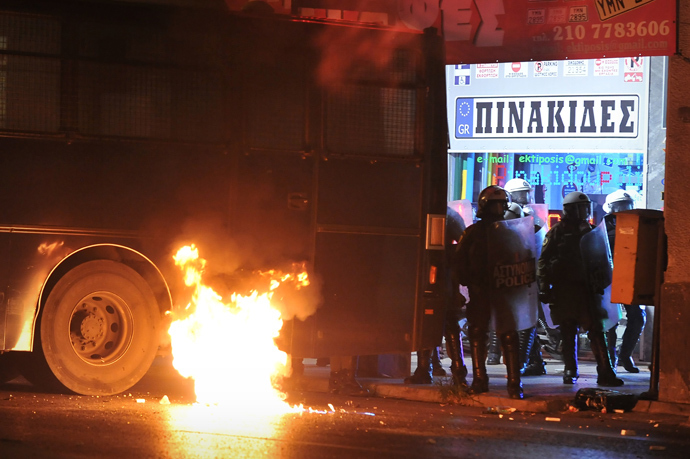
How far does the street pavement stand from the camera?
8.42 m

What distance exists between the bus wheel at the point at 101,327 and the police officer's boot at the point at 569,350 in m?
4.56

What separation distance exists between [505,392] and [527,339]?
1.97 m

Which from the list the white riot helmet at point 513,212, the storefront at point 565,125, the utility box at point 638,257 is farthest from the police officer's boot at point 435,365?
the storefront at point 565,125

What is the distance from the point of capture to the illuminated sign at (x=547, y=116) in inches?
537

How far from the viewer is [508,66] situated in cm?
1416

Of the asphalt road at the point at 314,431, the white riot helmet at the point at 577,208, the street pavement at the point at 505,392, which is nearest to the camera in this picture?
the asphalt road at the point at 314,431

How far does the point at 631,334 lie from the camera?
11.7 meters

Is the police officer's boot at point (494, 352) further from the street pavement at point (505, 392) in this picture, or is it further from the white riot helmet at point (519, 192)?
the white riot helmet at point (519, 192)

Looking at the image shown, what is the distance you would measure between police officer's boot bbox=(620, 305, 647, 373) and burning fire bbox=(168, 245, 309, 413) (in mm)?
5045

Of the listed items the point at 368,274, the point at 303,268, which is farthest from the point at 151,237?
the point at 368,274

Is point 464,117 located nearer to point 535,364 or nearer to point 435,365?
point 535,364

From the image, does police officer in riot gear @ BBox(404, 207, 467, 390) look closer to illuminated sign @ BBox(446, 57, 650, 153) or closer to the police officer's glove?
the police officer's glove

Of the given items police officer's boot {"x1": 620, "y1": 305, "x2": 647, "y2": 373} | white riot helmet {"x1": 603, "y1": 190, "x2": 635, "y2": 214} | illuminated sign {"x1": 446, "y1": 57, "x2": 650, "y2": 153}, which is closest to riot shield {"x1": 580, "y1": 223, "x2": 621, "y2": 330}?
police officer's boot {"x1": 620, "y1": 305, "x2": 647, "y2": 373}

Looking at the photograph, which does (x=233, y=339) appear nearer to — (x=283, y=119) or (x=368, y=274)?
(x=368, y=274)
